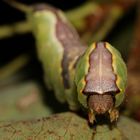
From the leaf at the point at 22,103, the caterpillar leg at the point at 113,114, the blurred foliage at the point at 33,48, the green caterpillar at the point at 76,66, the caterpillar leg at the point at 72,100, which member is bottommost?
the leaf at the point at 22,103

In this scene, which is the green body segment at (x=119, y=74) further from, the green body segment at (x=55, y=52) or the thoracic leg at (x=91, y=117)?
the green body segment at (x=55, y=52)

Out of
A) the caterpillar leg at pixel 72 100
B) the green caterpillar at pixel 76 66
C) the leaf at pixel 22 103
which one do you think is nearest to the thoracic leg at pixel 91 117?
the green caterpillar at pixel 76 66

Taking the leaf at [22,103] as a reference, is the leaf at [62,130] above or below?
above

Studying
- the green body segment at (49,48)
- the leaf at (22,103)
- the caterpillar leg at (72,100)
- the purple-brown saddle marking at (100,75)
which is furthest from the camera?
the leaf at (22,103)

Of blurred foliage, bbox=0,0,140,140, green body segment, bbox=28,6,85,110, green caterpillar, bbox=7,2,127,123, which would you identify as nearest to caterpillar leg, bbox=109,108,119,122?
green caterpillar, bbox=7,2,127,123

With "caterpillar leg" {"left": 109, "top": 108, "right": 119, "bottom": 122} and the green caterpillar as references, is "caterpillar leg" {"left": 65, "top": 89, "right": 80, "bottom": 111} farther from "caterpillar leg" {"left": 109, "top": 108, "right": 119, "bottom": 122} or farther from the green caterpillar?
"caterpillar leg" {"left": 109, "top": 108, "right": 119, "bottom": 122}

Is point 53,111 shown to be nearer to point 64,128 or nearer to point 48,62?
point 48,62

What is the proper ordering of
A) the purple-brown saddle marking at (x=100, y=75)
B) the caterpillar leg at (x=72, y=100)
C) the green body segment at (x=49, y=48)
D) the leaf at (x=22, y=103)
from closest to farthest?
the purple-brown saddle marking at (x=100, y=75) < the caterpillar leg at (x=72, y=100) < the green body segment at (x=49, y=48) < the leaf at (x=22, y=103)

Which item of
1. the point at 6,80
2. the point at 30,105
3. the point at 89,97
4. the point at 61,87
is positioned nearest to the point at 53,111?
the point at 30,105

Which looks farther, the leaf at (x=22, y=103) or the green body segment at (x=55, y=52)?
the leaf at (x=22, y=103)
